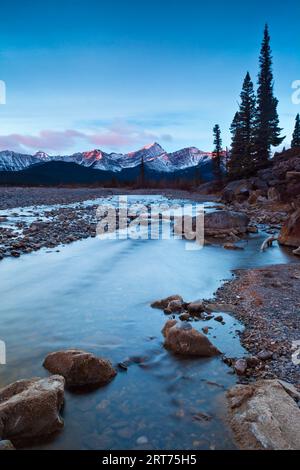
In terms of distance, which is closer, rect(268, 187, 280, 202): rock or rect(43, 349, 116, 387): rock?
rect(43, 349, 116, 387): rock

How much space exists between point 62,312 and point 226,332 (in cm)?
342

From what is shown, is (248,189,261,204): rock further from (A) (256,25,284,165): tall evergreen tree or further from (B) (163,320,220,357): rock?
(B) (163,320,220,357): rock

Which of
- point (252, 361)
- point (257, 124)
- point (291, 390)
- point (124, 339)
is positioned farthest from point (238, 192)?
point (291, 390)

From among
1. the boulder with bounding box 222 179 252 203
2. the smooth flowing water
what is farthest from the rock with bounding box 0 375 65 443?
the boulder with bounding box 222 179 252 203

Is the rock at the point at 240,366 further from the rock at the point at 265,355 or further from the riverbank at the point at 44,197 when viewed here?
the riverbank at the point at 44,197

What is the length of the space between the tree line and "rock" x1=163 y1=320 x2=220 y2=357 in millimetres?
42177

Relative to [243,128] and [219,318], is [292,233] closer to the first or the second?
[219,318]

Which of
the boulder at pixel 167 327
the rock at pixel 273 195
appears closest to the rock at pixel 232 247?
the boulder at pixel 167 327

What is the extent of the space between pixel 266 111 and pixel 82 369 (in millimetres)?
49287

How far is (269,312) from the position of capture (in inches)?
273

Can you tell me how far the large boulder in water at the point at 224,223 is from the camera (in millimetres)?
18500

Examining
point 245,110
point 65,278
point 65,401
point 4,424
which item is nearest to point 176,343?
point 65,401

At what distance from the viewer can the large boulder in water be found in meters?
18.5

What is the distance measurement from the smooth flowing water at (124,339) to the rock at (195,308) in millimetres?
411
